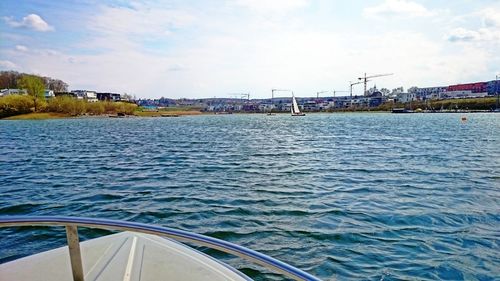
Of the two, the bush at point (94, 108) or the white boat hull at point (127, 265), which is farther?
the bush at point (94, 108)

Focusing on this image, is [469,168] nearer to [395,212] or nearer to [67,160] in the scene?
[395,212]

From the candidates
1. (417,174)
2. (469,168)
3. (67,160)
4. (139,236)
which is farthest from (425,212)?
(67,160)

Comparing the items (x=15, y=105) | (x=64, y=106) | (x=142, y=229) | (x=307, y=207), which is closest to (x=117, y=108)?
(x=64, y=106)

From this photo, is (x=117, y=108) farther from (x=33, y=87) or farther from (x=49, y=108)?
(x=33, y=87)

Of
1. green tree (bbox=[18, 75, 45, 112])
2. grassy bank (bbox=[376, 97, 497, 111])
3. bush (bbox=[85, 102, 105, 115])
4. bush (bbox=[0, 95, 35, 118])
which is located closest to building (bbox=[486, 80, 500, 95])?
grassy bank (bbox=[376, 97, 497, 111])

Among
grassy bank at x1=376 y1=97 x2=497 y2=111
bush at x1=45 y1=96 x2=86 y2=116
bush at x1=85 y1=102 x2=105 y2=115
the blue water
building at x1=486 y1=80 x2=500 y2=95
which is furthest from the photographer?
building at x1=486 y1=80 x2=500 y2=95

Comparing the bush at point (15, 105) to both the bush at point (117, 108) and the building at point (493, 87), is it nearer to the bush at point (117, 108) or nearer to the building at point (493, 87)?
the bush at point (117, 108)

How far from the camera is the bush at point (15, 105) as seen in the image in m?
105

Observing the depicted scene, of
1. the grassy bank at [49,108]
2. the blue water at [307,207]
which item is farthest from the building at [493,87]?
the blue water at [307,207]

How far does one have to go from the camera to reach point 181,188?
40.3ft

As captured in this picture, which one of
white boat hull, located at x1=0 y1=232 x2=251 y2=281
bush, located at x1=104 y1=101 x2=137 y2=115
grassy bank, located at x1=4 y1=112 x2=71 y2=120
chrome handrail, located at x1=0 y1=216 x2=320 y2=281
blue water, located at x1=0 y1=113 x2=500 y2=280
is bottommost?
blue water, located at x1=0 y1=113 x2=500 y2=280

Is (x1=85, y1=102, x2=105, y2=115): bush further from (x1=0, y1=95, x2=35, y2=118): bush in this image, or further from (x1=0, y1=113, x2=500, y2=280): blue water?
(x1=0, y1=113, x2=500, y2=280): blue water

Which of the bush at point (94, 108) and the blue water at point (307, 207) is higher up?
the bush at point (94, 108)

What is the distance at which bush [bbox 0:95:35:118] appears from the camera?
344ft
